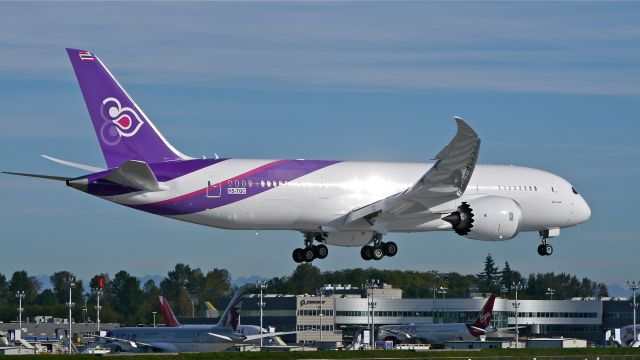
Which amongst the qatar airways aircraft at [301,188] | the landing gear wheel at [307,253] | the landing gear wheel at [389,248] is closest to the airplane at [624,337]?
the qatar airways aircraft at [301,188]

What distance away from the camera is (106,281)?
172250mm

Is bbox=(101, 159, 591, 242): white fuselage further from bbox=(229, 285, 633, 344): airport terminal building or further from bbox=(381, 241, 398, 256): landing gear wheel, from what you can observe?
bbox=(229, 285, 633, 344): airport terminal building

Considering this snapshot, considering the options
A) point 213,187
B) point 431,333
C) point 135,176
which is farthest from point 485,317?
point 135,176

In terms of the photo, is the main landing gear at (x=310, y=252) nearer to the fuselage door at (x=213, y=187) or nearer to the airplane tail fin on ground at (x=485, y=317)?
the fuselage door at (x=213, y=187)

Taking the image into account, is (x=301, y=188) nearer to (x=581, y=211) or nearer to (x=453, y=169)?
(x=453, y=169)

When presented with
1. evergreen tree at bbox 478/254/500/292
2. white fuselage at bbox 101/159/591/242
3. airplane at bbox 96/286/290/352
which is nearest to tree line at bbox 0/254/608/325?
evergreen tree at bbox 478/254/500/292

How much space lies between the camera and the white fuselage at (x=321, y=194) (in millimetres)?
57531

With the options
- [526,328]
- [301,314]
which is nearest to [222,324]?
[301,314]

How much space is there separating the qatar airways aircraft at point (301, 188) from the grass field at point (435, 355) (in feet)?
17.6

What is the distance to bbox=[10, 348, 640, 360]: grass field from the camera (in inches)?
2224

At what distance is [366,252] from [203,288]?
4711 inches

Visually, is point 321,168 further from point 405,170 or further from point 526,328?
point 526,328

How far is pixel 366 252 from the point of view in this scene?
6400 cm

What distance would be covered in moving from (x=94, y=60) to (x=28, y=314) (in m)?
94.2
